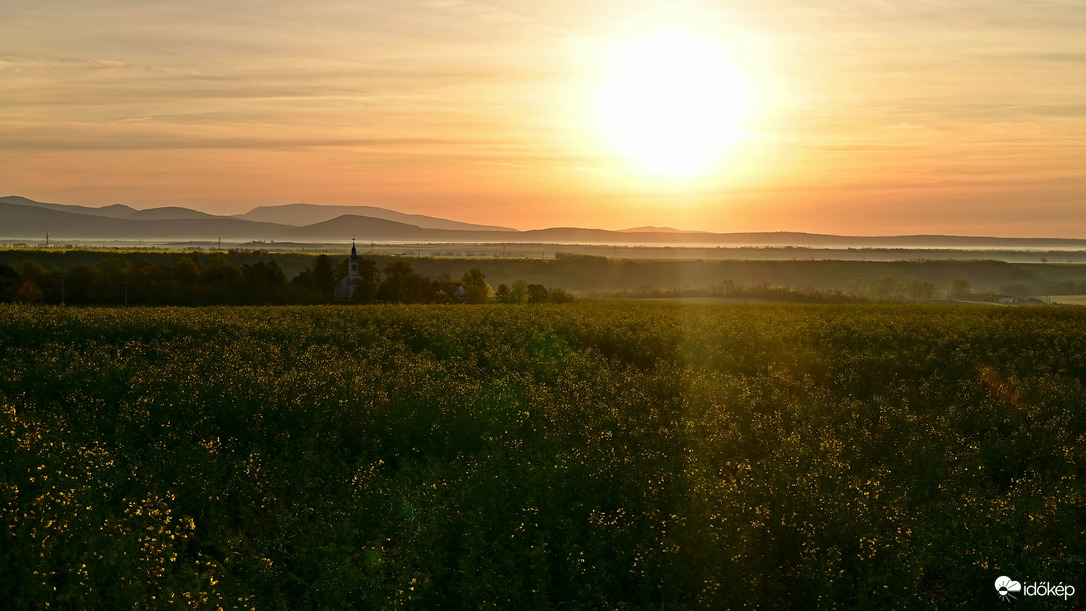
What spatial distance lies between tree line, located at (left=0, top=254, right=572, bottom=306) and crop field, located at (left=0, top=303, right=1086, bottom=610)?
4368cm

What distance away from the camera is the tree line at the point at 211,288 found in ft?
217

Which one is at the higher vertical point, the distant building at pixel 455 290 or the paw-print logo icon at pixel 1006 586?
the paw-print logo icon at pixel 1006 586

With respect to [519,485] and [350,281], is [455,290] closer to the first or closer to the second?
[350,281]

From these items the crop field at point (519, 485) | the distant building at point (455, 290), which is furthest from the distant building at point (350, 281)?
the crop field at point (519, 485)

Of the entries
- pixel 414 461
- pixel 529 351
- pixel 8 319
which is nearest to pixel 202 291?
pixel 8 319

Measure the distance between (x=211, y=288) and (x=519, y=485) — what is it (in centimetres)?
6191

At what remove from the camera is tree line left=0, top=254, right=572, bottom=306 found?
66125mm

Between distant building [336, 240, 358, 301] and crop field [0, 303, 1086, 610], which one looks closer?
crop field [0, 303, 1086, 610]

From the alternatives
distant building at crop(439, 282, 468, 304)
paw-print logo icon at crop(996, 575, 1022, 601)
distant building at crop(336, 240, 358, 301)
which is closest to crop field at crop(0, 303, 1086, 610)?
paw-print logo icon at crop(996, 575, 1022, 601)

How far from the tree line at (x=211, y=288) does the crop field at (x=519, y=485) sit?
4368cm

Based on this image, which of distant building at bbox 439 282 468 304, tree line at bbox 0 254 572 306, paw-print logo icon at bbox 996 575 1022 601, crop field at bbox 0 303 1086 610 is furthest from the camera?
distant building at bbox 439 282 468 304

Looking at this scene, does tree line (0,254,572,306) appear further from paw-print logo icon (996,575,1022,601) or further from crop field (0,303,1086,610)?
paw-print logo icon (996,575,1022,601)

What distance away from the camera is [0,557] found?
9391 mm

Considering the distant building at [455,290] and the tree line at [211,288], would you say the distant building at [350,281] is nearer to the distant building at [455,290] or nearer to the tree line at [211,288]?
the tree line at [211,288]
